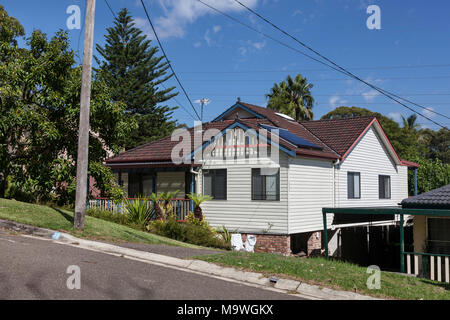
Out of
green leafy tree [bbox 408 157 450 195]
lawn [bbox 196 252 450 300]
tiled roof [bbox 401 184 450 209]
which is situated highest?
green leafy tree [bbox 408 157 450 195]

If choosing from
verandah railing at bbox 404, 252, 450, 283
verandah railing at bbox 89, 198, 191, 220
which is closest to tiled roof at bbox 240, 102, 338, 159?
verandah railing at bbox 89, 198, 191, 220

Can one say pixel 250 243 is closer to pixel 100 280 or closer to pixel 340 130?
pixel 340 130

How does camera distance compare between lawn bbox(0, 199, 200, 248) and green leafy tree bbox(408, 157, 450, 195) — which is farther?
green leafy tree bbox(408, 157, 450, 195)

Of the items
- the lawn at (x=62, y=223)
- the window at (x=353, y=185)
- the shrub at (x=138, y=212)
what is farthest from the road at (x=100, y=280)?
the window at (x=353, y=185)

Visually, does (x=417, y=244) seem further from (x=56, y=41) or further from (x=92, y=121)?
(x=56, y=41)

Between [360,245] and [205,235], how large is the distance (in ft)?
35.2

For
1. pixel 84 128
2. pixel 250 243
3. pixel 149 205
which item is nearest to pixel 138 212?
pixel 149 205

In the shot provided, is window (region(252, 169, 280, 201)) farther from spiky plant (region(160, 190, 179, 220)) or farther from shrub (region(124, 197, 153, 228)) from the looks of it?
shrub (region(124, 197, 153, 228))

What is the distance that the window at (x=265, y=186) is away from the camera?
18594mm

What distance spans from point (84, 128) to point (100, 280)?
6219 millimetres

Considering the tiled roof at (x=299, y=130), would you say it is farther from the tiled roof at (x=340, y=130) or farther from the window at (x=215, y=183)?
the window at (x=215, y=183)

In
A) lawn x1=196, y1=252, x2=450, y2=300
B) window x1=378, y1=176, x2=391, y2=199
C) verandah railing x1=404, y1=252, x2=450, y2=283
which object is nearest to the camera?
lawn x1=196, y1=252, x2=450, y2=300

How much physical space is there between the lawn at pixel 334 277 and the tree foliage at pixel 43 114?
808 centimetres

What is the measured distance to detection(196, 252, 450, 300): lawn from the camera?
9039 mm
